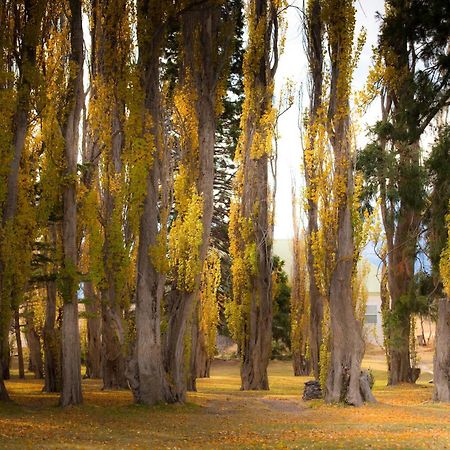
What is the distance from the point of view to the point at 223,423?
13.6 m

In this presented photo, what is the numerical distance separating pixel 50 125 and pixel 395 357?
1428 cm

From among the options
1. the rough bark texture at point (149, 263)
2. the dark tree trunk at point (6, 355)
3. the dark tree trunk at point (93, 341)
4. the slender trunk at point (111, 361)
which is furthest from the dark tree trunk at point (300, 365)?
the rough bark texture at point (149, 263)

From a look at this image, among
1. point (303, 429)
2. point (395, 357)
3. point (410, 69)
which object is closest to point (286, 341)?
point (395, 357)

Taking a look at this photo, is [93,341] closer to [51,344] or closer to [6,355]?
[6,355]

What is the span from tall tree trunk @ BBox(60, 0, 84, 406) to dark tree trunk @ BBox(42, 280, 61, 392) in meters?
3.85

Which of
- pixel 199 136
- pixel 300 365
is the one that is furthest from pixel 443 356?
pixel 300 365

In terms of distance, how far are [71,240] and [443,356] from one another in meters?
9.31

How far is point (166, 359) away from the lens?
683 inches

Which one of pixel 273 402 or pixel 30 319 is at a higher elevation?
pixel 30 319

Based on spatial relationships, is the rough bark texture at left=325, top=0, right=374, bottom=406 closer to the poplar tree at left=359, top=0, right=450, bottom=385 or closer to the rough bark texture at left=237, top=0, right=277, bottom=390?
the poplar tree at left=359, top=0, right=450, bottom=385

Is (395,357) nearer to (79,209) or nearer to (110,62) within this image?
(79,209)

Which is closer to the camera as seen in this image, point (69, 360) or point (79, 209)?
point (69, 360)

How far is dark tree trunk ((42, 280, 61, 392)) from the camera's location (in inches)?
806

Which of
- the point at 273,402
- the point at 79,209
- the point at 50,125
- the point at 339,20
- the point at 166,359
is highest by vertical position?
the point at 339,20
